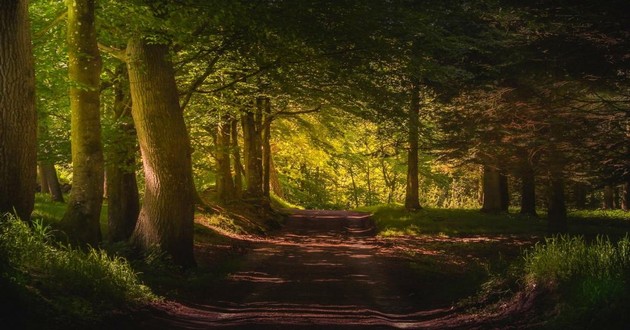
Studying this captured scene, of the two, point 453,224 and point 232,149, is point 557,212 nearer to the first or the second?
point 453,224

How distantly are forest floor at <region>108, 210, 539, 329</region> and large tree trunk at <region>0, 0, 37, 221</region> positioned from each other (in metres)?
2.73

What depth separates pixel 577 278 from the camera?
831cm

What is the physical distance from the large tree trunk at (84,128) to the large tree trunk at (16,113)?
1.83 m

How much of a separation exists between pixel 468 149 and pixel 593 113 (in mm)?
9380

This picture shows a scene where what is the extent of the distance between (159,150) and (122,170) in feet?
11.1

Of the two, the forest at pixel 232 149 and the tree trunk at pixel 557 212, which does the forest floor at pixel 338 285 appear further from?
the tree trunk at pixel 557 212

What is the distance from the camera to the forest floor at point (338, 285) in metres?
9.52

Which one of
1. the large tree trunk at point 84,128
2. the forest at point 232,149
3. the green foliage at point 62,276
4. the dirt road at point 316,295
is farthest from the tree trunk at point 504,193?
the green foliage at point 62,276

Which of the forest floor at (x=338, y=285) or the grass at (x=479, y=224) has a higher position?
the grass at (x=479, y=224)

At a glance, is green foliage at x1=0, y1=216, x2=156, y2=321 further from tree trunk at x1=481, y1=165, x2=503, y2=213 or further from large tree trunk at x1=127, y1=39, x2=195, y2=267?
tree trunk at x1=481, y1=165, x2=503, y2=213

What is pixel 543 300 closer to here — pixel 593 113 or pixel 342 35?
pixel 342 35

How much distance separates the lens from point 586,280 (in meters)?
7.82

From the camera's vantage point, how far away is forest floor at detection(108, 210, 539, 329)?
952 cm

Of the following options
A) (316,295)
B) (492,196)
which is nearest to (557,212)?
(492,196)
